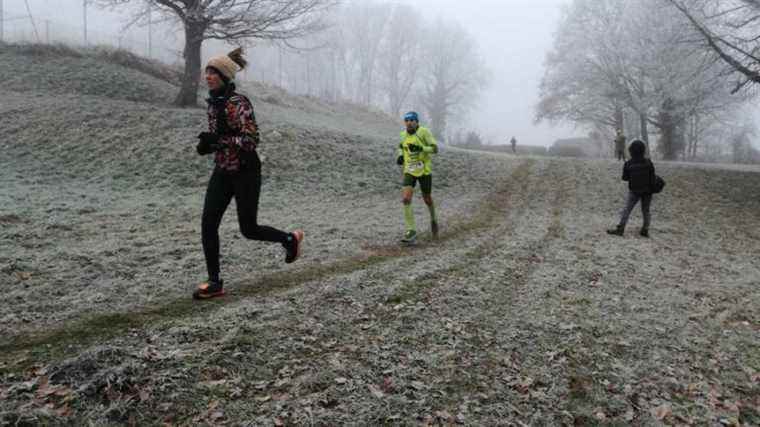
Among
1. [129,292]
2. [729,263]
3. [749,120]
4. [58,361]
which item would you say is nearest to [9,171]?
[129,292]

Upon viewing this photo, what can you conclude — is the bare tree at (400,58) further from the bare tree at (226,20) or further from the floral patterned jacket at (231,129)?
the floral patterned jacket at (231,129)

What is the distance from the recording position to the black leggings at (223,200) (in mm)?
4914

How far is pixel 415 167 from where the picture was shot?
8711 mm

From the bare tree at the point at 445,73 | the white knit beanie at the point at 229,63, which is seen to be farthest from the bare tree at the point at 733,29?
the bare tree at the point at 445,73

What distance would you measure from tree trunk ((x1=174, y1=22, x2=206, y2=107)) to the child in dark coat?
1575cm

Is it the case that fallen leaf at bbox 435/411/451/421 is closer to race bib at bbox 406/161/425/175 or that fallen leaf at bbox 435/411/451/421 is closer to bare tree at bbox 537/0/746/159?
race bib at bbox 406/161/425/175

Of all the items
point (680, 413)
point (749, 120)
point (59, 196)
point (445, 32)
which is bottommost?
point (680, 413)

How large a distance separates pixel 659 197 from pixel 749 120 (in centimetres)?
3650

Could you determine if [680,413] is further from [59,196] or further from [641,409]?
[59,196]

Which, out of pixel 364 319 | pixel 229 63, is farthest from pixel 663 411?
pixel 229 63

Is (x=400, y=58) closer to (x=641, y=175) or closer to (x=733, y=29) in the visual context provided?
(x=733, y=29)

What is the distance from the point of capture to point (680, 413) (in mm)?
3600

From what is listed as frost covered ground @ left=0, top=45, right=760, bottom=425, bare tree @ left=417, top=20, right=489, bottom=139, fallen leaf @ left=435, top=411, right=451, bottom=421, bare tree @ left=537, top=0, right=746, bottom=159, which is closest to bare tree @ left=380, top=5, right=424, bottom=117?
bare tree @ left=417, top=20, right=489, bottom=139

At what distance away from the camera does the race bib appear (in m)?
8.71
